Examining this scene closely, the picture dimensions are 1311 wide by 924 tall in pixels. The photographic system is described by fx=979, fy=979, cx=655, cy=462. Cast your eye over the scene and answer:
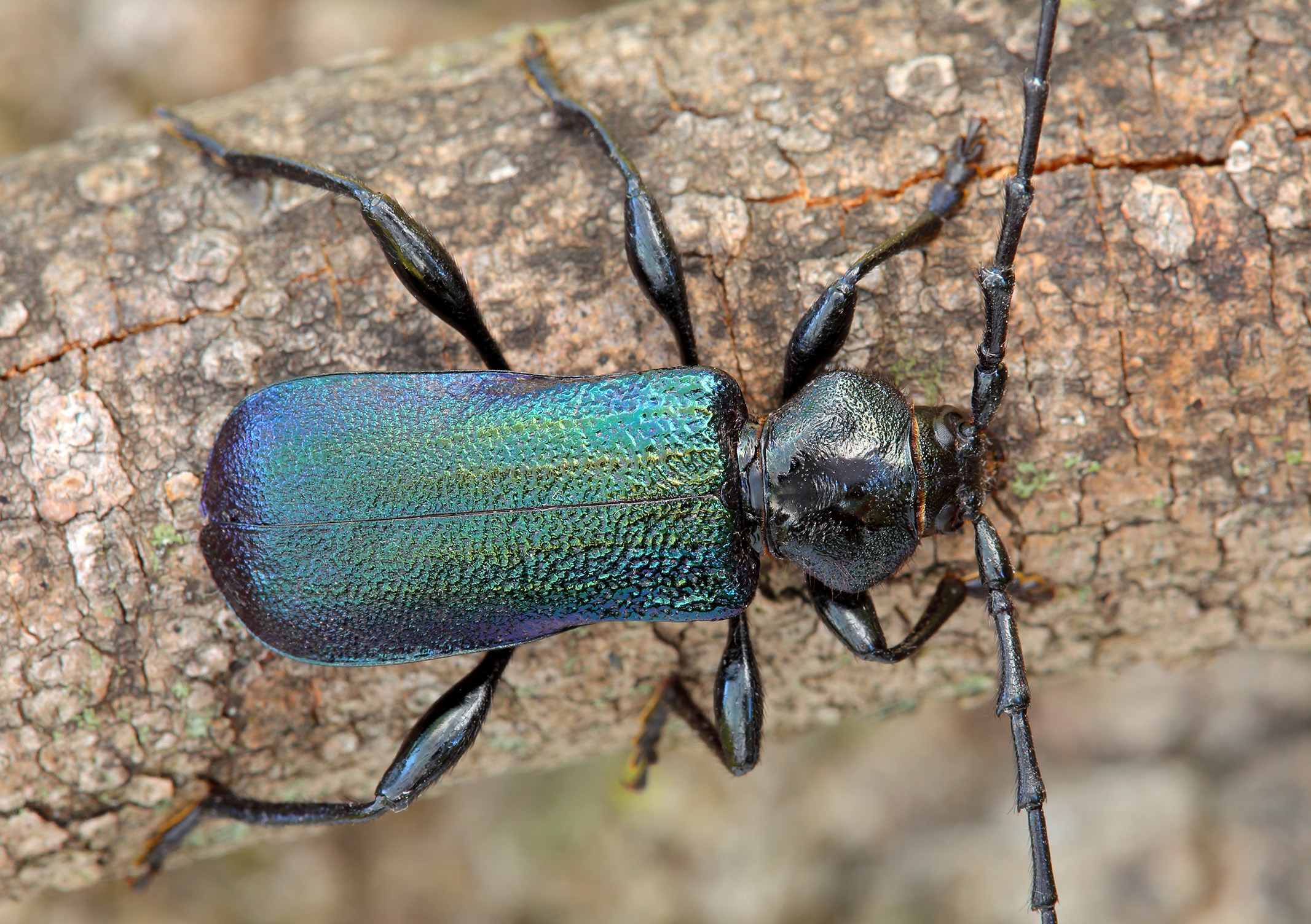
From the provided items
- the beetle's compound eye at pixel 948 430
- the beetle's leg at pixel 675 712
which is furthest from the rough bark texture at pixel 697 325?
the beetle's compound eye at pixel 948 430

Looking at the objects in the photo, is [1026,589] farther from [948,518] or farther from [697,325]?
[697,325]

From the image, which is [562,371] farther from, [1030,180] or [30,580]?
[30,580]

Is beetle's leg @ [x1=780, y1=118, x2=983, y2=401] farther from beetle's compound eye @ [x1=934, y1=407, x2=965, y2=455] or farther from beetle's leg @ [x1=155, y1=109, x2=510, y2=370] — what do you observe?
beetle's leg @ [x1=155, y1=109, x2=510, y2=370]


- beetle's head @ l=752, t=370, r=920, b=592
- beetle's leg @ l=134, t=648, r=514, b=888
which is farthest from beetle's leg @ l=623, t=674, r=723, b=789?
beetle's head @ l=752, t=370, r=920, b=592

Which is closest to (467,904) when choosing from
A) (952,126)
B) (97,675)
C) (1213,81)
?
(97,675)

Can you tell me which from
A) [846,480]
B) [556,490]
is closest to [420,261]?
[556,490]
